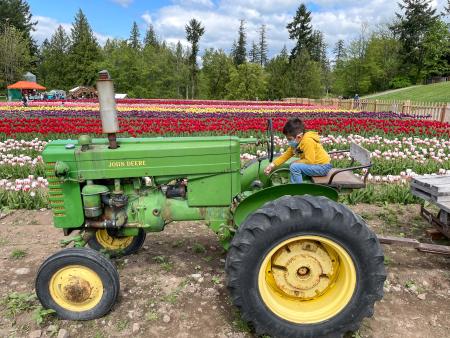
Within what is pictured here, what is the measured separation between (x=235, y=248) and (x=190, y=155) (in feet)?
2.88

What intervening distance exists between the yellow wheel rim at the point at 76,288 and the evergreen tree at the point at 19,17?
2615 inches

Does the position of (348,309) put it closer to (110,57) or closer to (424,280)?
(424,280)

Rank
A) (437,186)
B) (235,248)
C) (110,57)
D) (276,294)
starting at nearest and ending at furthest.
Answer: (235,248), (276,294), (437,186), (110,57)

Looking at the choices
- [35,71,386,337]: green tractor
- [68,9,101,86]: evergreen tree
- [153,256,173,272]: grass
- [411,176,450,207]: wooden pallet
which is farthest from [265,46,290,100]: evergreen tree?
[35,71,386,337]: green tractor

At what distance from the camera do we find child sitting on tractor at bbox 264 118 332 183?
10.8 feet

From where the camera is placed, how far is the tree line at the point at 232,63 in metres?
42.5

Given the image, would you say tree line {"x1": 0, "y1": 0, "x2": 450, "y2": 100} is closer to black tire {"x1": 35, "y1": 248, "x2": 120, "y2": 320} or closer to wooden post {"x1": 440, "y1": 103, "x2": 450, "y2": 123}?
wooden post {"x1": 440, "y1": 103, "x2": 450, "y2": 123}

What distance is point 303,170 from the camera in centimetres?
332

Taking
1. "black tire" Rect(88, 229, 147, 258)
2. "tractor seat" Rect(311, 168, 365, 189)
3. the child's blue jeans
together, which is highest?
the child's blue jeans

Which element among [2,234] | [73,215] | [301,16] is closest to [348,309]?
[73,215]

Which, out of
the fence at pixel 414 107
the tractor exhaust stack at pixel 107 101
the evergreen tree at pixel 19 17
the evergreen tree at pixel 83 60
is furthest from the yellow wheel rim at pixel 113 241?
the evergreen tree at pixel 19 17

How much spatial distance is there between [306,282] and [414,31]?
62.6m

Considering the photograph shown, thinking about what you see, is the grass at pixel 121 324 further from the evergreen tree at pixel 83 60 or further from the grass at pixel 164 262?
the evergreen tree at pixel 83 60

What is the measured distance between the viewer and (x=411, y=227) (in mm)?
4660
